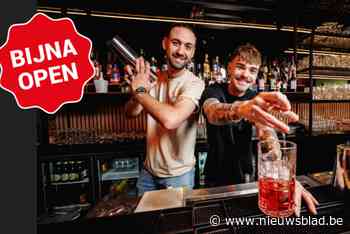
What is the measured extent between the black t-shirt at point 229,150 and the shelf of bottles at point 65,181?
1810mm

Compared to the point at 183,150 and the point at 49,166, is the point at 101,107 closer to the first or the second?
the point at 49,166

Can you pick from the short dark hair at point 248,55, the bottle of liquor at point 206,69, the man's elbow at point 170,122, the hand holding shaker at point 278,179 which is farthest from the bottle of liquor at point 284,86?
the hand holding shaker at point 278,179

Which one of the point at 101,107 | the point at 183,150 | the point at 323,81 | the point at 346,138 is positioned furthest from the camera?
the point at 323,81

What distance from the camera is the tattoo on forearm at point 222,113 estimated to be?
109cm

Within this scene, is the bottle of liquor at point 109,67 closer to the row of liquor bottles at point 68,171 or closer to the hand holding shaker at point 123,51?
the row of liquor bottles at point 68,171

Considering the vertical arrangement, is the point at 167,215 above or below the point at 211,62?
below

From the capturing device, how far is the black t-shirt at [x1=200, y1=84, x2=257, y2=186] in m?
1.58

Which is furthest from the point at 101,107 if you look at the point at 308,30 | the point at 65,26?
the point at 308,30

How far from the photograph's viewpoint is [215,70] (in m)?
3.17

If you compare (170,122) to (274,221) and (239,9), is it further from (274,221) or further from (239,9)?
(239,9)

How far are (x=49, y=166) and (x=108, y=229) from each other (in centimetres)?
243

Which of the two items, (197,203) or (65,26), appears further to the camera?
(65,26)

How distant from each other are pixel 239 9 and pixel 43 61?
2282mm

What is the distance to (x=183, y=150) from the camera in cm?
166
